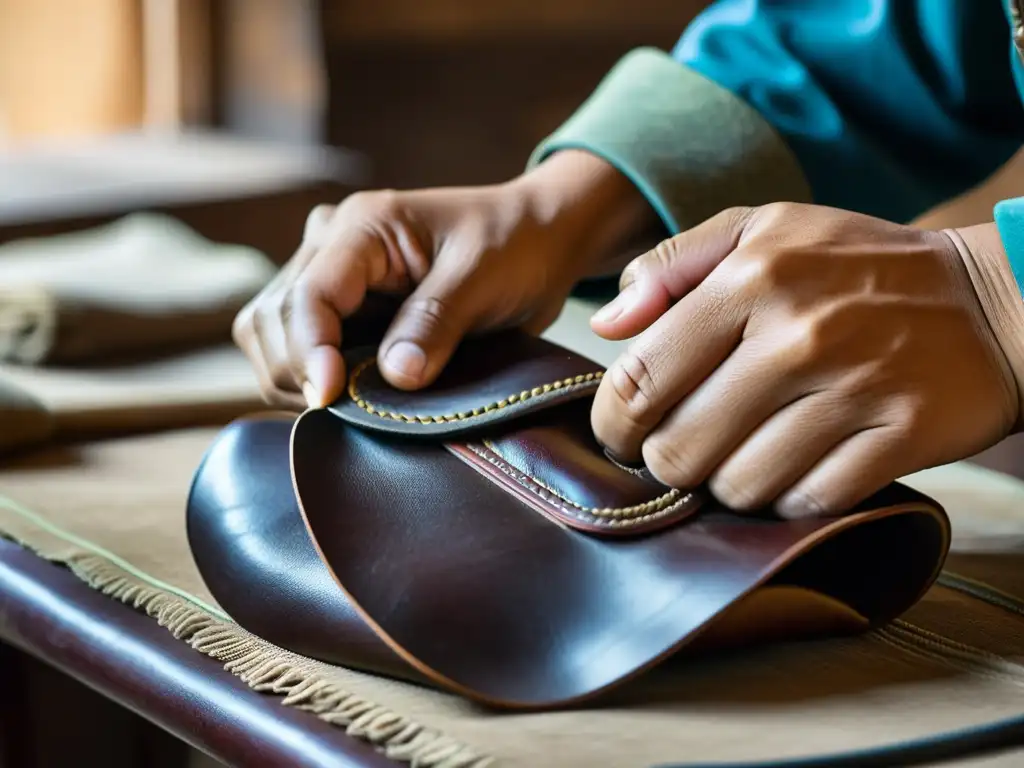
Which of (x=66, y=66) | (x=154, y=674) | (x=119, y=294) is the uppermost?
(x=154, y=674)

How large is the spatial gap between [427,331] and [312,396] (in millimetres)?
66

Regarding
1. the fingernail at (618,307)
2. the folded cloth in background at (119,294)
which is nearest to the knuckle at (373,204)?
the fingernail at (618,307)

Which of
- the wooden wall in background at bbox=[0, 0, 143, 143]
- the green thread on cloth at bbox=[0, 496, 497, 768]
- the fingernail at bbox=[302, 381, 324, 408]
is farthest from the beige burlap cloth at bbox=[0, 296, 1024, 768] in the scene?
the wooden wall in background at bbox=[0, 0, 143, 143]

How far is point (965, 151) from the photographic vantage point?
0.87 metres

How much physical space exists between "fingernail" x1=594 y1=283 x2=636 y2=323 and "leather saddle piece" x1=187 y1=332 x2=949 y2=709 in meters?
0.03

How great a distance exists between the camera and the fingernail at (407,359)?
2.04 ft

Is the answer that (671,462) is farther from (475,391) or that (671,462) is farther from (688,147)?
(688,147)

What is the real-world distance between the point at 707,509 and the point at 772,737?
0.11 metres

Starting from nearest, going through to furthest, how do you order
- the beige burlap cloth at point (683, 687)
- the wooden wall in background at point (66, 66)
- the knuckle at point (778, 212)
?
the beige burlap cloth at point (683, 687)
the knuckle at point (778, 212)
the wooden wall in background at point (66, 66)

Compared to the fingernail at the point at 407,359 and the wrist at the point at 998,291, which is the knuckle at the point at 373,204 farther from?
the wrist at the point at 998,291

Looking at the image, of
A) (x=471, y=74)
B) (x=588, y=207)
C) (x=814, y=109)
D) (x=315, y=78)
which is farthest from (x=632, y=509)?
(x=471, y=74)

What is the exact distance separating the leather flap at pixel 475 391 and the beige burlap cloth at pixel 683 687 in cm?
11

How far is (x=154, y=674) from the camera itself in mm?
549

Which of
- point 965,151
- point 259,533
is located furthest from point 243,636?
point 965,151
